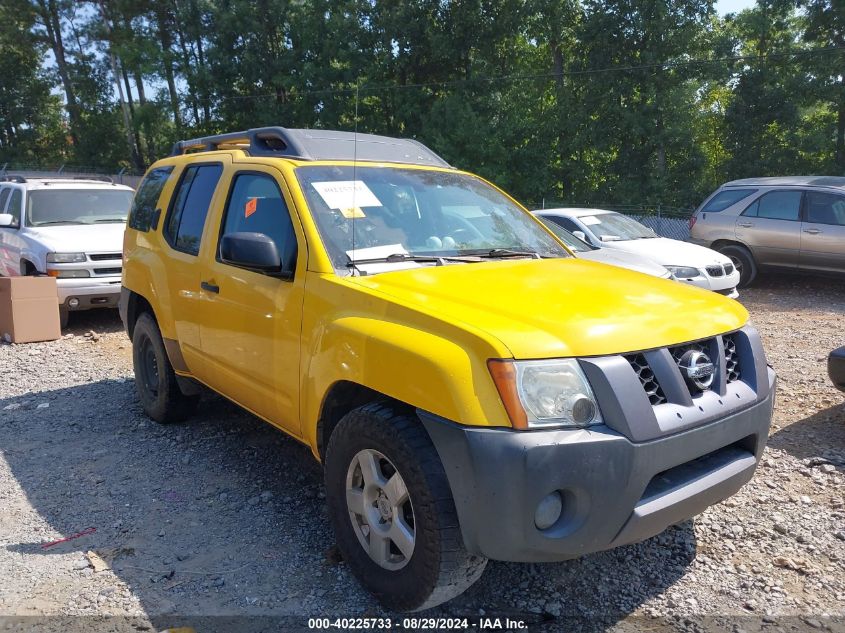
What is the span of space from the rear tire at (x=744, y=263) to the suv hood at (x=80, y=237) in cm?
966

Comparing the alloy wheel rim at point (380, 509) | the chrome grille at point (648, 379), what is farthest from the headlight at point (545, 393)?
the alloy wheel rim at point (380, 509)

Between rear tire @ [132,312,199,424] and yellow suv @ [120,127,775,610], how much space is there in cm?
80

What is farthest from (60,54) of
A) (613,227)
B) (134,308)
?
(134,308)

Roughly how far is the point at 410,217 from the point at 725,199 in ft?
33.1

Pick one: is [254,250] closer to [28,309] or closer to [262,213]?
[262,213]

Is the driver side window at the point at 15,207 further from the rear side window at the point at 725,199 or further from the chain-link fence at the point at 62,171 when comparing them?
the chain-link fence at the point at 62,171

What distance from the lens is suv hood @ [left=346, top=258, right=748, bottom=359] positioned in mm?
2490

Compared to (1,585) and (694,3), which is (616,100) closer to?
(694,3)

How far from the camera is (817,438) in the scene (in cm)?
484

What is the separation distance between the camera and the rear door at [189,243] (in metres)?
4.33

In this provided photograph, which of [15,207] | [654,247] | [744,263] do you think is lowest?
[744,263]

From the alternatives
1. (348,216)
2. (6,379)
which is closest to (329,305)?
(348,216)

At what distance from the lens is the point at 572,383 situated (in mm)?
2428

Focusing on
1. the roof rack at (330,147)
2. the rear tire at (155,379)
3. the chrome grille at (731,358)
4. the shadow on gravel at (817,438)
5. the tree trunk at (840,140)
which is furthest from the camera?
the tree trunk at (840,140)
